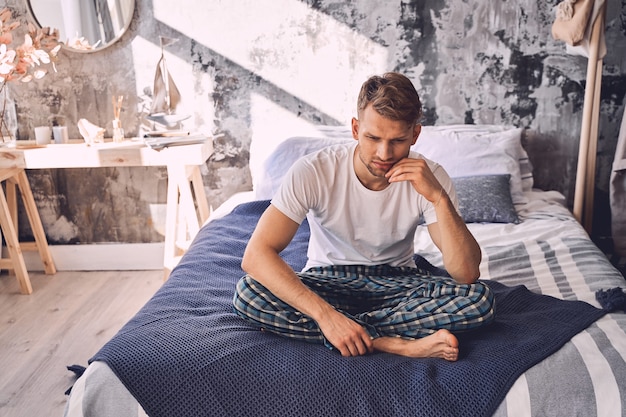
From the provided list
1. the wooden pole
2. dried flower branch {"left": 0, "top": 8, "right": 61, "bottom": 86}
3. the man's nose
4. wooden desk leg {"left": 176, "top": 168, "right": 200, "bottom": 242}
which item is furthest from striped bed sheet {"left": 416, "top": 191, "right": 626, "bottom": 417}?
dried flower branch {"left": 0, "top": 8, "right": 61, "bottom": 86}

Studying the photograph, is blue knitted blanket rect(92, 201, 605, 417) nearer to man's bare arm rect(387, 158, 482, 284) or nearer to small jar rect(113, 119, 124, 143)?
man's bare arm rect(387, 158, 482, 284)

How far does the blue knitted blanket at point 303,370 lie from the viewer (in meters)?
Answer: 1.39

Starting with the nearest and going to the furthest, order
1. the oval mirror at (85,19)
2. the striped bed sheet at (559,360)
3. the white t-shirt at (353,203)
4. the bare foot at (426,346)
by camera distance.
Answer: the striped bed sheet at (559,360) < the bare foot at (426,346) < the white t-shirt at (353,203) < the oval mirror at (85,19)

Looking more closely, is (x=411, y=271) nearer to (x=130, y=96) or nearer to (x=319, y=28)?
(x=319, y=28)

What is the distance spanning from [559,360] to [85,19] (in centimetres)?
277

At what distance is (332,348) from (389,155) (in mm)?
531

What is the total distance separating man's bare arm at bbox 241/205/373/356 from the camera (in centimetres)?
153

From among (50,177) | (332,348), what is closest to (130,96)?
(50,177)

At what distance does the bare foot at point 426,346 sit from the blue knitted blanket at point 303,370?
20mm

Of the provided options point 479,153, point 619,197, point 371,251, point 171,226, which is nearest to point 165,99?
point 171,226

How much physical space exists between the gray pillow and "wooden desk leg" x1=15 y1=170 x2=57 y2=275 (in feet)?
7.34

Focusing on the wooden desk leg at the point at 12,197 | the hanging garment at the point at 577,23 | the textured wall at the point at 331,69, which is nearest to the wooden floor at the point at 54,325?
the wooden desk leg at the point at 12,197

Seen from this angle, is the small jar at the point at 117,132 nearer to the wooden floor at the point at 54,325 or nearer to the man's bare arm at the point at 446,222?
the wooden floor at the point at 54,325

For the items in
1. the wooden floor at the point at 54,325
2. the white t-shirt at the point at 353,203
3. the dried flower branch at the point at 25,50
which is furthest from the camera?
the dried flower branch at the point at 25,50
